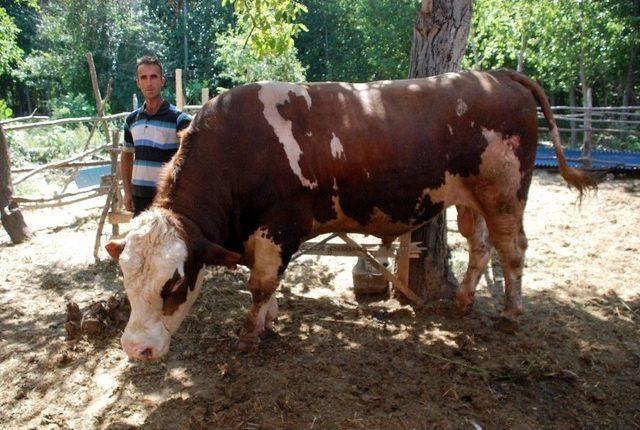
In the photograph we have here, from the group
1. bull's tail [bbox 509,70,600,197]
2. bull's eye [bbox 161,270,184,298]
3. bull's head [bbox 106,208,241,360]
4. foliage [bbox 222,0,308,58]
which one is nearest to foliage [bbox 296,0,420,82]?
foliage [bbox 222,0,308,58]

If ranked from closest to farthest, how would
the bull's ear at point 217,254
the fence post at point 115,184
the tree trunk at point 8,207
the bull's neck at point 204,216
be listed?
the bull's ear at point 217,254
the bull's neck at point 204,216
the fence post at point 115,184
the tree trunk at point 8,207

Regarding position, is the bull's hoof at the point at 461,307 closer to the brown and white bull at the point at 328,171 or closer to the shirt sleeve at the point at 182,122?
the brown and white bull at the point at 328,171

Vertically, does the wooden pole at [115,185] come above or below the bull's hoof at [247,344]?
above

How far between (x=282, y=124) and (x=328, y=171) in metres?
0.50

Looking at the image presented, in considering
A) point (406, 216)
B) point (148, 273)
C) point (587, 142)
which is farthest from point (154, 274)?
point (587, 142)

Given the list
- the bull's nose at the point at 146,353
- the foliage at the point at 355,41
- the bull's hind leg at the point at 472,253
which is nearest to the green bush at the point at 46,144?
the bull's nose at the point at 146,353

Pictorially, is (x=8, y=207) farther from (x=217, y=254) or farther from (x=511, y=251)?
(x=511, y=251)

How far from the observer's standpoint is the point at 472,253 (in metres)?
4.98

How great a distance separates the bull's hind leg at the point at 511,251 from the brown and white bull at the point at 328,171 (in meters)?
0.01

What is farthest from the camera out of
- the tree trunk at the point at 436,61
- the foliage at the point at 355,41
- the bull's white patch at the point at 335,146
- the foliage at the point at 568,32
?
the foliage at the point at 355,41

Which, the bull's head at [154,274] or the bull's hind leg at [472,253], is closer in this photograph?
the bull's head at [154,274]

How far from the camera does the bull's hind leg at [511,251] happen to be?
178 inches

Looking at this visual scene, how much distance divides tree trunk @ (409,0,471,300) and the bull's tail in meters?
0.63

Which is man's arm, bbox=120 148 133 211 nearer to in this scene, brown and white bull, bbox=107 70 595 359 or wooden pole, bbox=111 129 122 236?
brown and white bull, bbox=107 70 595 359
